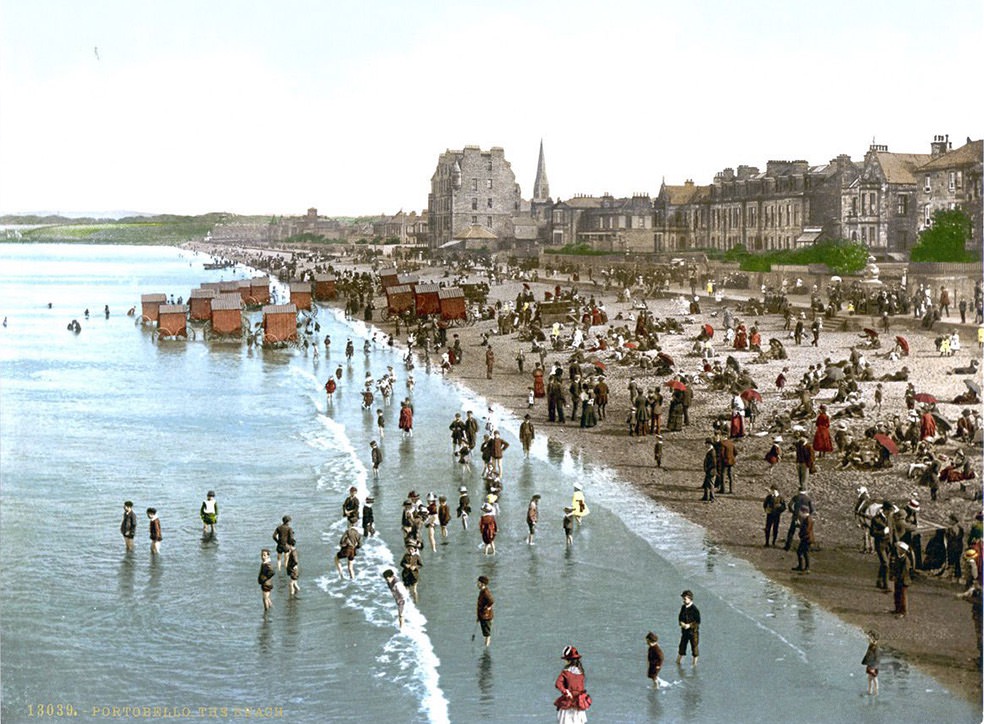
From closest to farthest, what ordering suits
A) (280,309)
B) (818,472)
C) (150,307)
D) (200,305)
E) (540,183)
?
(818,472)
(280,309)
(200,305)
(150,307)
(540,183)

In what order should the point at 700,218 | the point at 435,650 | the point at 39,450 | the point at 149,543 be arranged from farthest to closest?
the point at 700,218, the point at 39,450, the point at 149,543, the point at 435,650

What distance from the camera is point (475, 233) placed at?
396ft

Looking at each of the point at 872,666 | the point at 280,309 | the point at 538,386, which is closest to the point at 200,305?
the point at 280,309

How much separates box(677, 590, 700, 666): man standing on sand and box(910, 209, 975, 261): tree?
3213 cm

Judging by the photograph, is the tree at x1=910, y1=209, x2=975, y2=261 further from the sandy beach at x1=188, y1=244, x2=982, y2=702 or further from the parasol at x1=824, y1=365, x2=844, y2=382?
the parasol at x1=824, y1=365, x2=844, y2=382

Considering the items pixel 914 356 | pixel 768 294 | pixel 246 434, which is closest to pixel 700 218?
pixel 768 294

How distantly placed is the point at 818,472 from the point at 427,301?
46990 millimetres

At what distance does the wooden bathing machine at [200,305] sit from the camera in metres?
81.8

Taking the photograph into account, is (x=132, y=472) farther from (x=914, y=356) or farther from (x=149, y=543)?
(x=914, y=356)

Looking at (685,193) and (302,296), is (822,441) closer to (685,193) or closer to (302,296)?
(302,296)

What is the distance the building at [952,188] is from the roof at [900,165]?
44 cm

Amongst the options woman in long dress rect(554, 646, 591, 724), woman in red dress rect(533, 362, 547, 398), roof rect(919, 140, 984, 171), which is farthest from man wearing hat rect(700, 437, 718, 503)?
roof rect(919, 140, 984, 171)

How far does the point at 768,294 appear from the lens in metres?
59.8

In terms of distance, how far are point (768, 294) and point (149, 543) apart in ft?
140
